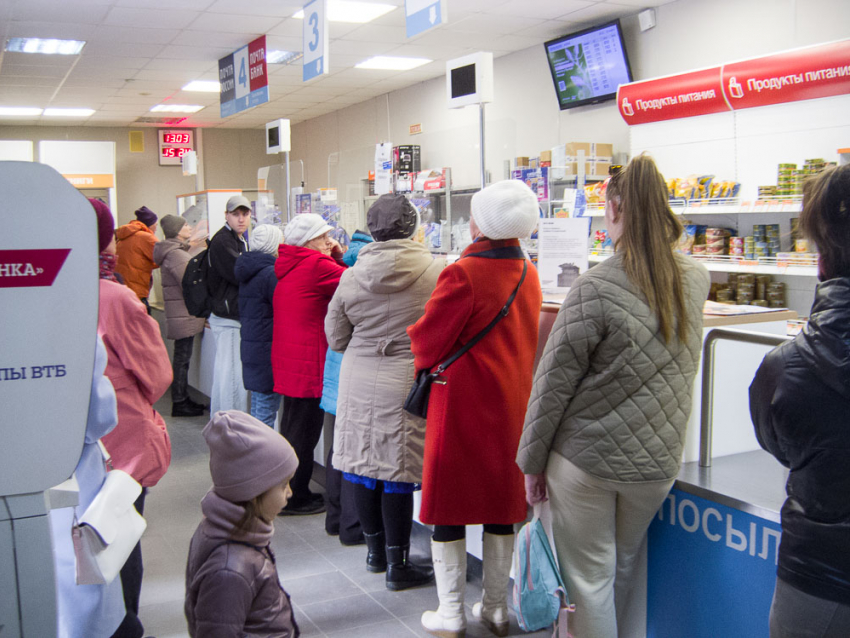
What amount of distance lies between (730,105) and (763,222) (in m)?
0.89

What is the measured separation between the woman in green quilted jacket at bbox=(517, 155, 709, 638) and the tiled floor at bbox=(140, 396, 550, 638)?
0.99 metres

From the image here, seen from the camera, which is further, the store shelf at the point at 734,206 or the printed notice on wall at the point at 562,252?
the store shelf at the point at 734,206

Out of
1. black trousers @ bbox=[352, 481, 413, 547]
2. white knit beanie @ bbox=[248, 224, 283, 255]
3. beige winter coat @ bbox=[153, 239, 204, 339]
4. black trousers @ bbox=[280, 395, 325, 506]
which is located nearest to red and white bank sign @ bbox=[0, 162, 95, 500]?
black trousers @ bbox=[352, 481, 413, 547]

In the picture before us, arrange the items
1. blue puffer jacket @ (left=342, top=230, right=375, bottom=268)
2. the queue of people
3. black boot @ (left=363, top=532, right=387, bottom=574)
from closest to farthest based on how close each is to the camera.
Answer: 1. the queue of people
2. black boot @ (left=363, top=532, right=387, bottom=574)
3. blue puffer jacket @ (left=342, top=230, right=375, bottom=268)

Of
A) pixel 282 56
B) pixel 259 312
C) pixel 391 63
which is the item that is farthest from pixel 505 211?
pixel 391 63

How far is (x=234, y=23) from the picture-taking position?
7207mm

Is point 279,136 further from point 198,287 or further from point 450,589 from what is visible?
point 450,589

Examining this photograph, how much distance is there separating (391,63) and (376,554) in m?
7.11

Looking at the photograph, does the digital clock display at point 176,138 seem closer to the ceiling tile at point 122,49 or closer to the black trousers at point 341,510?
the ceiling tile at point 122,49

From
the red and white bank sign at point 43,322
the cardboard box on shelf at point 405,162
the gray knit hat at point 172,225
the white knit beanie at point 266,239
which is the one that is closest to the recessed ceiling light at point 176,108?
the gray knit hat at point 172,225

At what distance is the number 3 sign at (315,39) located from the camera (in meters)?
5.96

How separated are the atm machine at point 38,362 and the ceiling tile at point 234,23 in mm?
6120

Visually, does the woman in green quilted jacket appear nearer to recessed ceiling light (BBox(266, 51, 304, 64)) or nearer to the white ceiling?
the white ceiling

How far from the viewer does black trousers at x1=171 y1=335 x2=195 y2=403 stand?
679 cm
